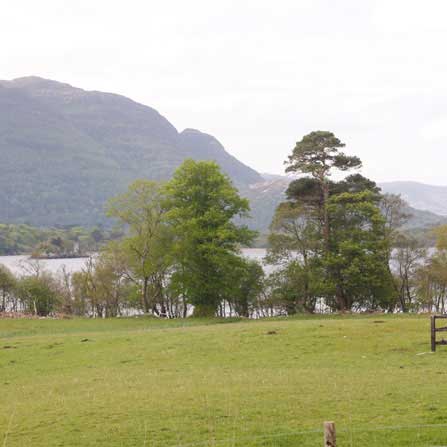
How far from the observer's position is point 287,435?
38.8 feet

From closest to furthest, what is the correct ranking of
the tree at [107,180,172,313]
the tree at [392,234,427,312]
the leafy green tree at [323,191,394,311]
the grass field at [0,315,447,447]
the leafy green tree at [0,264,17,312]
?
the grass field at [0,315,447,447]
the leafy green tree at [323,191,394,311]
the tree at [107,180,172,313]
the tree at [392,234,427,312]
the leafy green tree at [0,264,17,312]

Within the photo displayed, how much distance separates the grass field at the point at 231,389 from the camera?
12.4 m

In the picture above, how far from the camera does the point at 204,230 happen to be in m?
60.3

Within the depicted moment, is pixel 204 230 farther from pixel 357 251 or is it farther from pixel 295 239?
pixel 357 251

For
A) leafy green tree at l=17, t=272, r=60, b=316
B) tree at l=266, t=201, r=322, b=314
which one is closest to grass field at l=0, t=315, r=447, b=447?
tree at l=266, t=201, r=322, b=314

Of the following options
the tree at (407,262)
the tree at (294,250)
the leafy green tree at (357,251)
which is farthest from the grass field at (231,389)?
the tree at (407,262)

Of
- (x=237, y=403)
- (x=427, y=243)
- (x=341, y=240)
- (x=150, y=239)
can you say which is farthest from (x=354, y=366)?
(x=427, y=243)

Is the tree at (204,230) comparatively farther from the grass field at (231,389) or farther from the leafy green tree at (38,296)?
the leafy green tree at (38,296)

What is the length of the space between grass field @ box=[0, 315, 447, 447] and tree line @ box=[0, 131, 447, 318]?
2507 centimetres

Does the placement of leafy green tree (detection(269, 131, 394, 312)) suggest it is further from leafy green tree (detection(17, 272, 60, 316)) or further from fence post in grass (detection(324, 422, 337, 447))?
fence post in grass (detection(324, 422, 337, 447))

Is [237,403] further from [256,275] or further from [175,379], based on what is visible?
[256,275]

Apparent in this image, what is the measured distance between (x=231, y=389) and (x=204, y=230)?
43282mm

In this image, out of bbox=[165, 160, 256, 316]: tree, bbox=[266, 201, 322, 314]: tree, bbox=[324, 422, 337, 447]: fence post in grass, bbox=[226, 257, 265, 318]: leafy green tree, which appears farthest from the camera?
bbox=[226, 257, 265, 318]: leafy green tree

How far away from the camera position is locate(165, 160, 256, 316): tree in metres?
59.8
